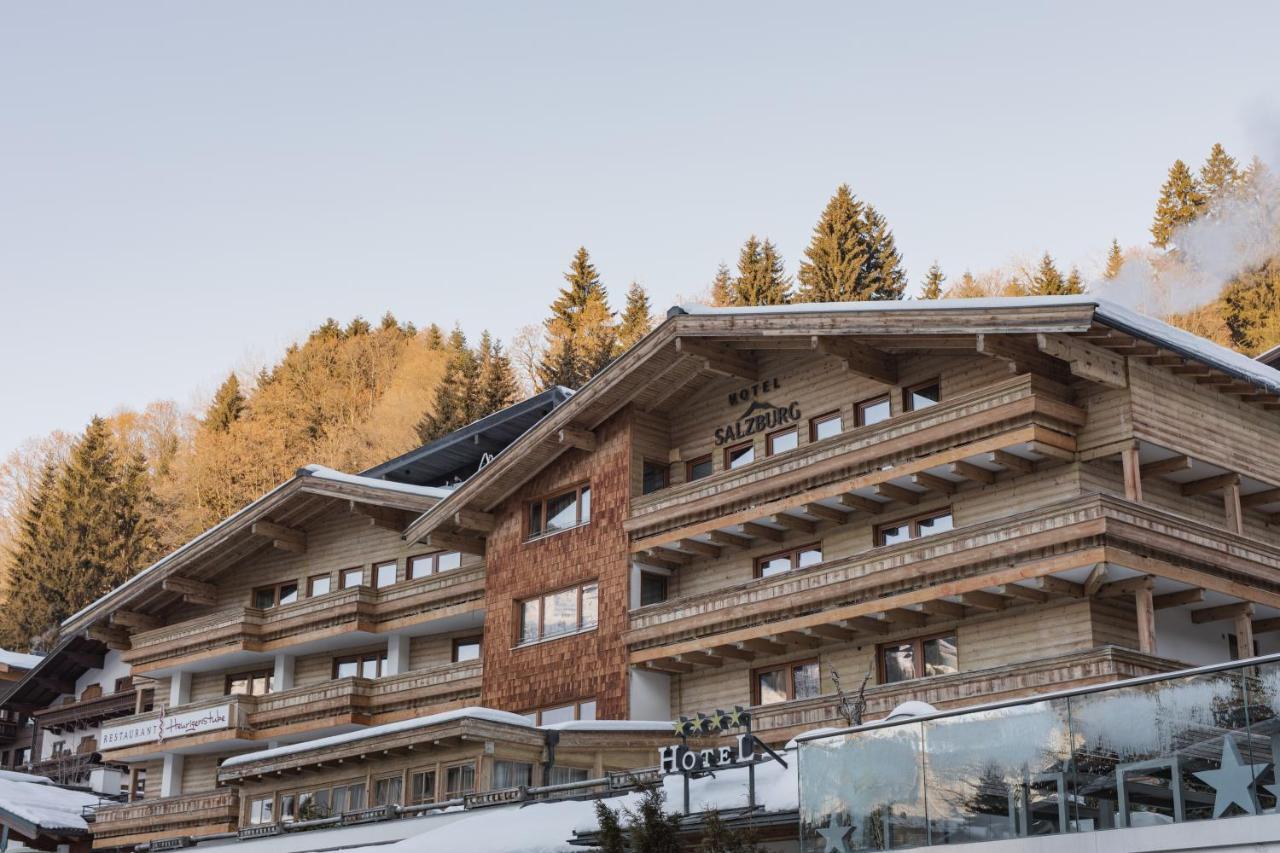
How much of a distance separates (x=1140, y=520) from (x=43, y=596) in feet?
202

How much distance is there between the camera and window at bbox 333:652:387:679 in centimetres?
4278

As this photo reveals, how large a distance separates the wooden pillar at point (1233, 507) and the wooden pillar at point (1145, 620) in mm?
2851

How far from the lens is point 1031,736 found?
17016mm

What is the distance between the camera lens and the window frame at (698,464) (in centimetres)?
3500

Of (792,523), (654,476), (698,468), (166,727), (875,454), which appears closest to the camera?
(875,454)

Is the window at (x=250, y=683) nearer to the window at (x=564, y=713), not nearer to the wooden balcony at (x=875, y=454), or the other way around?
the window at (x=564, y=713)

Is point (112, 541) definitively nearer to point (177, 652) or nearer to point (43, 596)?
point (43, 596)

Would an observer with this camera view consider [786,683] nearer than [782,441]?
Yes

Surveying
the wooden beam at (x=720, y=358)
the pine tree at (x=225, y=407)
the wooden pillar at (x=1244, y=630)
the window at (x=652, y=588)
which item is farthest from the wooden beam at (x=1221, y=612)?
the pine tree at (x=225, y=407)

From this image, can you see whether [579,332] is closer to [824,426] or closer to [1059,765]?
[824,426]

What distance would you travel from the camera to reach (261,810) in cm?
3769

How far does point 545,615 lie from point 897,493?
9.91m

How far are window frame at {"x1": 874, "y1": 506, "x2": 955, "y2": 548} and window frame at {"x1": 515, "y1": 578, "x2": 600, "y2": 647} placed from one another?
23.0ft

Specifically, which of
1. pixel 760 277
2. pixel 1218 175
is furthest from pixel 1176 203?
pixel 760 277
